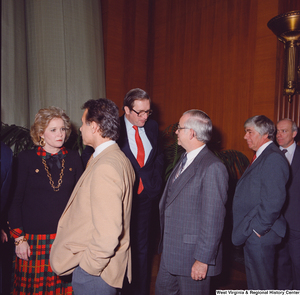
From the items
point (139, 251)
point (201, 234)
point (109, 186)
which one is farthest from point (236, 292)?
point (109, 186)

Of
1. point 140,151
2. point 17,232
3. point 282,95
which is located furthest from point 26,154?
point 282,95

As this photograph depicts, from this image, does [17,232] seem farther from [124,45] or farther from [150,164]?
[124,45]

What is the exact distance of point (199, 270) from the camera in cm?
151

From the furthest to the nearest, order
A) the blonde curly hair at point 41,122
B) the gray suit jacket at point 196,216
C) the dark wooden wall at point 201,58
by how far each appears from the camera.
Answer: the dark wooden wall at point 201,58 → the blonde curly hair at point 41,122 → the gray suit jacket at point 196,216

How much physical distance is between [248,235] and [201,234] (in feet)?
1.66

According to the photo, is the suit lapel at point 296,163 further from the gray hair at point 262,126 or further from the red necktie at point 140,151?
the red necktie at point 140,151

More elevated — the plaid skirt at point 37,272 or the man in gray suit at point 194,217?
the man in gray suit at point 194,217

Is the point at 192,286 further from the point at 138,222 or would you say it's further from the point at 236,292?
the point at 138,222

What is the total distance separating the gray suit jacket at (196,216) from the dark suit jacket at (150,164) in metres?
0.47

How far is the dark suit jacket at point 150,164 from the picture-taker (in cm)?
215

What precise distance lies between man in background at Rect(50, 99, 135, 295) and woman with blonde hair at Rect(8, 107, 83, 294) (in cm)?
53

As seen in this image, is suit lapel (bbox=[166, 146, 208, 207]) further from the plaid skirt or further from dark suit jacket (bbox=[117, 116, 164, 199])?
the plaid skirt

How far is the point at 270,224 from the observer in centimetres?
177

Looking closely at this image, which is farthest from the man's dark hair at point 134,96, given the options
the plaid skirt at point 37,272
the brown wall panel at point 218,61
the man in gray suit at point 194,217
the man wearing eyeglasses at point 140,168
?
the brown wall panel at point 218,61
